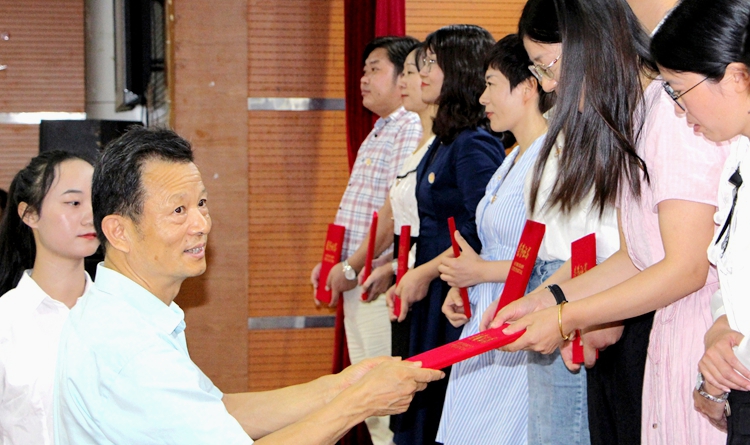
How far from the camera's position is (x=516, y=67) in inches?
106

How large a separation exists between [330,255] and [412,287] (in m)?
0.99

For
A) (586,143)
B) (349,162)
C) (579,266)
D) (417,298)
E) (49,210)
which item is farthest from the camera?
(349,162)

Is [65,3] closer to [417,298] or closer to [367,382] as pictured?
[417,298]

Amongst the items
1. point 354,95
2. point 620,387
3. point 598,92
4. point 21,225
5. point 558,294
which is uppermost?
point 354,95

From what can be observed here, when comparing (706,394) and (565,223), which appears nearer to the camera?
(706,394)

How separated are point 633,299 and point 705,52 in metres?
0.59

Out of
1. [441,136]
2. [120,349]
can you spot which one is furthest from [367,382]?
[441,136]

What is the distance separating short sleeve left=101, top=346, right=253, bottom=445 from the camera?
4.98 feet

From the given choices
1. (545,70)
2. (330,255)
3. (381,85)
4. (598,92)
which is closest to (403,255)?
(330,255)

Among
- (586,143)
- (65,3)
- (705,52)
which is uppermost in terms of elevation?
(65,3)

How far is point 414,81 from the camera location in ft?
11.4

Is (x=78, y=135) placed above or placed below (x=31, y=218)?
above

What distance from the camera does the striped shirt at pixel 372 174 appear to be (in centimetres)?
388

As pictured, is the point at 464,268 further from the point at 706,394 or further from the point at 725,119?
the point at 725,119
